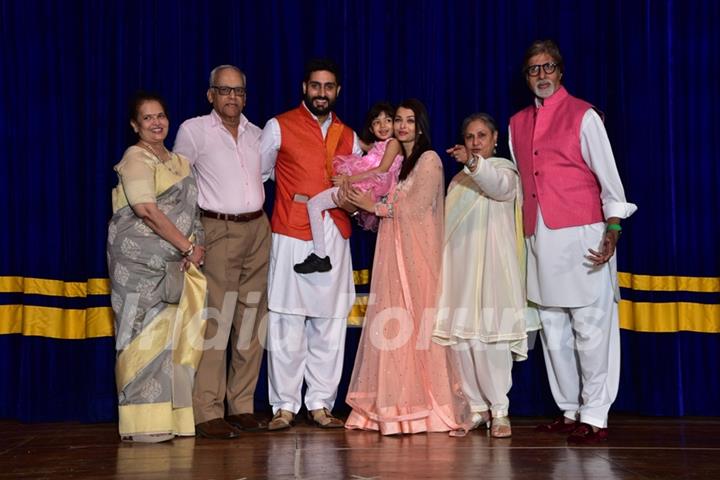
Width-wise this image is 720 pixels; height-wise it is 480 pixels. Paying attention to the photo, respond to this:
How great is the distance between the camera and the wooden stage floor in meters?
3.36

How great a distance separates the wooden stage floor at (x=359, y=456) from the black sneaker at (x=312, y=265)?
74 centimetres

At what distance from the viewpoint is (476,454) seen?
12.0ft

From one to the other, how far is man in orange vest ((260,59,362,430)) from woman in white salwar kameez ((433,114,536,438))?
21.0 inches

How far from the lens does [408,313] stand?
4145mm

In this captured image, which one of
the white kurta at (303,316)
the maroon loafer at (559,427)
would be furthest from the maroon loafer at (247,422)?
the maroon loafer at (559,427)

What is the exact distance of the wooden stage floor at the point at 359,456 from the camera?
336cm

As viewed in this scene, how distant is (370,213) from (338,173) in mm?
241

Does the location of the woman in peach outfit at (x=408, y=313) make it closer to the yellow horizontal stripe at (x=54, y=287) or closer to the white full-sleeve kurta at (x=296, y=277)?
the white full-sleeve kurta at (x=296, y=277)

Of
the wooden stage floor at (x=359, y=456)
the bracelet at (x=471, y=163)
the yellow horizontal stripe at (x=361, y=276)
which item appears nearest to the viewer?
the wooden stage floor at (x=359, y=456)

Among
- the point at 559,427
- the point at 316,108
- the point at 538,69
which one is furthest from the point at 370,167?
the point at 559,427

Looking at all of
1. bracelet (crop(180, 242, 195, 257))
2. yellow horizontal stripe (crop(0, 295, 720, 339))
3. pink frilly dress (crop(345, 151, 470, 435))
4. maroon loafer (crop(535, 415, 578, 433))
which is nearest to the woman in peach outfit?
pink frilly dress (crop(345, 151, 470, 435))

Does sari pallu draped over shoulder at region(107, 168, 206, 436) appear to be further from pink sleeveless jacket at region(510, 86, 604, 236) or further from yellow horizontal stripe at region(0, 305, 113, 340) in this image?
pink sleeveless jacket at region(510, 86, 604, 236)

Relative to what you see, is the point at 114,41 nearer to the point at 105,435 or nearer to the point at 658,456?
the point at 105,435

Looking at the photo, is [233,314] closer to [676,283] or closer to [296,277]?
[296,277]
